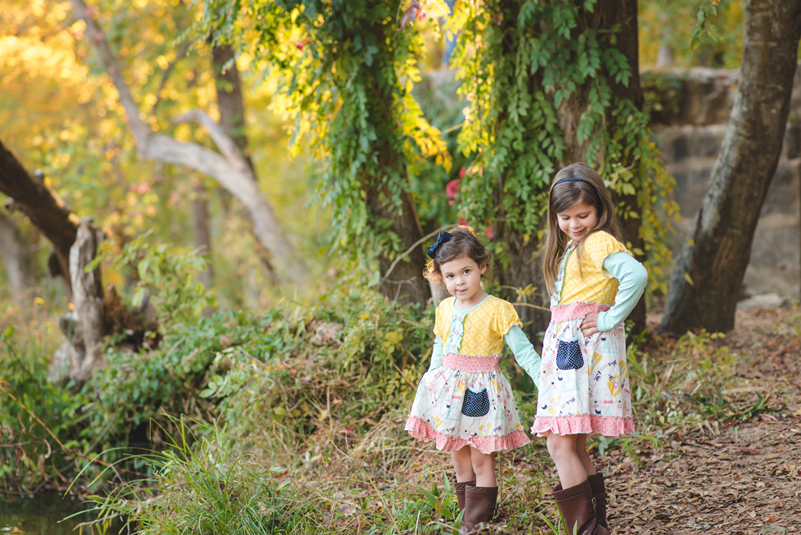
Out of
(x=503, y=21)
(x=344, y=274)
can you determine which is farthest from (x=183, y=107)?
(x=503, y=21)

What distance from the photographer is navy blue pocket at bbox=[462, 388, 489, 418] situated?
2391mm

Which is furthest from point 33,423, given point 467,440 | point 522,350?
point 522,350

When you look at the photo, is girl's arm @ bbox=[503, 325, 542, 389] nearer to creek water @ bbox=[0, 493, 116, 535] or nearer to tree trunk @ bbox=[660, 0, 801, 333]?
tree trunk @ bbox=[660, 0, 801, 333]

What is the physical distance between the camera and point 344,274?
4.69 meters

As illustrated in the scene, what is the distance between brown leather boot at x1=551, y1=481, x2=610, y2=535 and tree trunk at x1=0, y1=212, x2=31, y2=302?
12489mm

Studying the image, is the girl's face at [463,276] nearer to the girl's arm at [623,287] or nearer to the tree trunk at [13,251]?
the girl's arm at [623,287]

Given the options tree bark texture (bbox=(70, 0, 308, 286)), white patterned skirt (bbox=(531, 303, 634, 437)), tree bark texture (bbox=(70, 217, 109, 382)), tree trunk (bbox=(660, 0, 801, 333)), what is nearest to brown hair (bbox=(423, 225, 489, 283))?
white patterned skirt (bbox=(531, 303, 634, 437))

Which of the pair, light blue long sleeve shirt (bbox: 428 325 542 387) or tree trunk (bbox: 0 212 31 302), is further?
tree trunk (bbox: 0 212 31 302)

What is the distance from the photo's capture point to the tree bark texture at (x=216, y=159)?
8.24 m

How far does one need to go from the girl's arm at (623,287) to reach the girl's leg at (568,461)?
1.50 feet

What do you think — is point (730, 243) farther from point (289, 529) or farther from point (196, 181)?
point (196, 181)

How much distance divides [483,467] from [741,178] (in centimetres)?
316

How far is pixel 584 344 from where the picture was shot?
2.22 m

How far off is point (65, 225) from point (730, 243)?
6161mm
